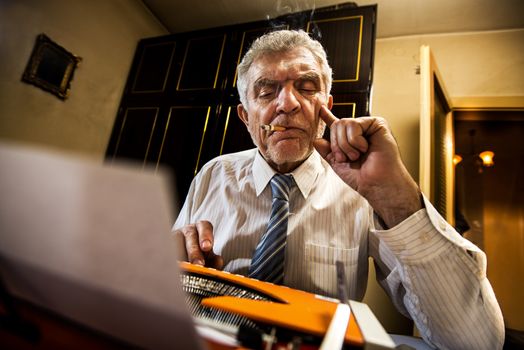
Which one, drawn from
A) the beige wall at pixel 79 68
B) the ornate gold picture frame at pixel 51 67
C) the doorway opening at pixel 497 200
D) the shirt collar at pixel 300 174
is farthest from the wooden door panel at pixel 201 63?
the doorway opening at pixel 497 200

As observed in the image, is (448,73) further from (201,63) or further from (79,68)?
(79,68)

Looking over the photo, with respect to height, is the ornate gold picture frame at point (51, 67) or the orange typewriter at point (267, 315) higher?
the ornate gold picture frame at point (51, 67)

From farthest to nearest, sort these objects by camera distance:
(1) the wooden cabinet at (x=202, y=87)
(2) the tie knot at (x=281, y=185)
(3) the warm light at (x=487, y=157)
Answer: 1. (3) the warm light at (x=487, y=157)
2. (1) the wooden cabinet at (x=202, y=87)
3. (2) the tie knot at (x=281, y=185)

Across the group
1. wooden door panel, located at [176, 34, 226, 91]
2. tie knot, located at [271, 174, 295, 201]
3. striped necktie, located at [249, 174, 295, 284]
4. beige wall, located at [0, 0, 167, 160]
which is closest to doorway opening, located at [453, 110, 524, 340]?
wooden door panel, located at [176, 34, 226, 91]

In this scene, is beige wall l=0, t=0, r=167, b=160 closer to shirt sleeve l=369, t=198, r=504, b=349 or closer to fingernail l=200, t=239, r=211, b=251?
fingernail l=200, t=239, r=211, b=251

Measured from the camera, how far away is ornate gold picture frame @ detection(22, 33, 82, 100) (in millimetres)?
1927

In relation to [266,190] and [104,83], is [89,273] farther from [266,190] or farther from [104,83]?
[104,83]

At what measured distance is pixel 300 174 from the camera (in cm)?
93

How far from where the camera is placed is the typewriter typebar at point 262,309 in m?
0.24

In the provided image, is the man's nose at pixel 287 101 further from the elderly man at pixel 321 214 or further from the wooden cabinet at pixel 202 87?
the wooden cabinet at pixel 202 87

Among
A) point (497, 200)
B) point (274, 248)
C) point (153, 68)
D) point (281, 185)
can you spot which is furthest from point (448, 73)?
point (153, 68)

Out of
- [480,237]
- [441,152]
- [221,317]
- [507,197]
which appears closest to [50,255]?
[221,317]

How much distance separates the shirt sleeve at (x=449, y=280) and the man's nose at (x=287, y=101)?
0.55 metres

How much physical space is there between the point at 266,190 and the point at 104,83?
7.49 ft
